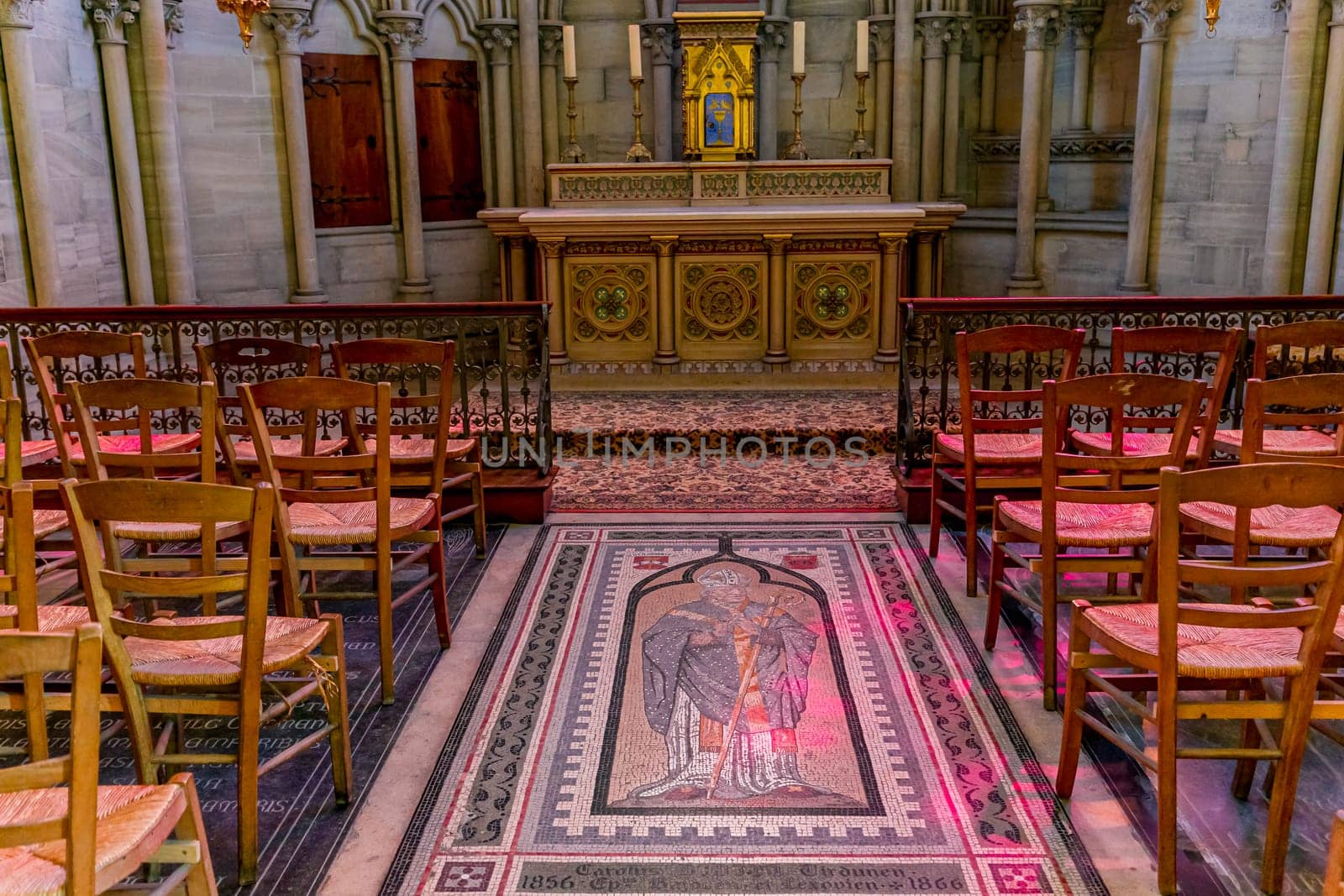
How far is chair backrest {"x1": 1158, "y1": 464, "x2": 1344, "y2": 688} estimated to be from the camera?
271 centimetres

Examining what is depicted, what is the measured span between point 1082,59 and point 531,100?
547 centimetres

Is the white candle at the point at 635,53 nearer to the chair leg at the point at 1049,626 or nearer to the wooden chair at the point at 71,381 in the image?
the wooden chair at the point at 71,381

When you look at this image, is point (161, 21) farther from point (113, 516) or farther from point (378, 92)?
point (113, 516)

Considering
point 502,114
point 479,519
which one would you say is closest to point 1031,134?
point 502,114

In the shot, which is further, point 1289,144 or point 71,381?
point 1289,144

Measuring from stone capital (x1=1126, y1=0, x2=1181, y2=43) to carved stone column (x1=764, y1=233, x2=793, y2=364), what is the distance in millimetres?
3314

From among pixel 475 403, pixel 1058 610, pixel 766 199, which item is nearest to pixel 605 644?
pixel 1058 610

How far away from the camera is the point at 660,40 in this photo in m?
11.8

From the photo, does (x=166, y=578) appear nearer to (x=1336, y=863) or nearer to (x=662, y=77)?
(x=1336, y=863)

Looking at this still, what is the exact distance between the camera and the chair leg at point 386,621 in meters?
→ 3.99

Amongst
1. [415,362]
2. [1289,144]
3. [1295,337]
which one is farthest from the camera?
[1289,144]

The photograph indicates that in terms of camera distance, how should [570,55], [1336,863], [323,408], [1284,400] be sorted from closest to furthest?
[1336,863] → [1284,400] → [323,408] → [570,55]

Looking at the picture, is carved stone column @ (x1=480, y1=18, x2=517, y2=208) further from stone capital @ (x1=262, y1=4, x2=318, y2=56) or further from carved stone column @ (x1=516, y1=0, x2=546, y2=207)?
stone capital @ (x1=262, y1=4, x2=318, y2=56)

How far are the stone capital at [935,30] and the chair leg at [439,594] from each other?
890 cm
